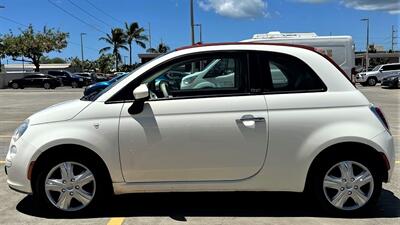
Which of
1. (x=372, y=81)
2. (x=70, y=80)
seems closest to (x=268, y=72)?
(x=372, y=81)

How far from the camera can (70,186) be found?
5.16 m

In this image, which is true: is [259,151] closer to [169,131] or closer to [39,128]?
[169,131]

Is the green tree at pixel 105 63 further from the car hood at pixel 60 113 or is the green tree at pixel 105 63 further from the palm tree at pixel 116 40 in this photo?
the car hood at pixel 60 113

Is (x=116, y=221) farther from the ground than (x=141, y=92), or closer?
closer

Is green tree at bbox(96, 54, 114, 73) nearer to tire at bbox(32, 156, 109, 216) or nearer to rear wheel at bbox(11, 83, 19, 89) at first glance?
rear wheel at bbox(11, 83, 19, 89)

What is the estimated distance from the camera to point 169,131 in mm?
5012

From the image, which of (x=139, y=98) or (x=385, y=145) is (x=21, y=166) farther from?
(x=385, y=145)

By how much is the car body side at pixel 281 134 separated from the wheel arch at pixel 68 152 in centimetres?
4

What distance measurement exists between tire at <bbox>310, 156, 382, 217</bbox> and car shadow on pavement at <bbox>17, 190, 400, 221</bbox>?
0.15 metres

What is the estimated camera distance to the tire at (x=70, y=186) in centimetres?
513

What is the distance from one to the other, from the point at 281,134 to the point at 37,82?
45.3 m

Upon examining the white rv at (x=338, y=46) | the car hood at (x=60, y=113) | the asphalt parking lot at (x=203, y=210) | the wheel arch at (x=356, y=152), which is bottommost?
the asphalt parking lot at (x=203, y=210)

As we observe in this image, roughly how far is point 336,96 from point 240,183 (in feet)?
4.10

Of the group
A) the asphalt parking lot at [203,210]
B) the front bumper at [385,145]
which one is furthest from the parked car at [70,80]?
the front bumper at [385,145]
